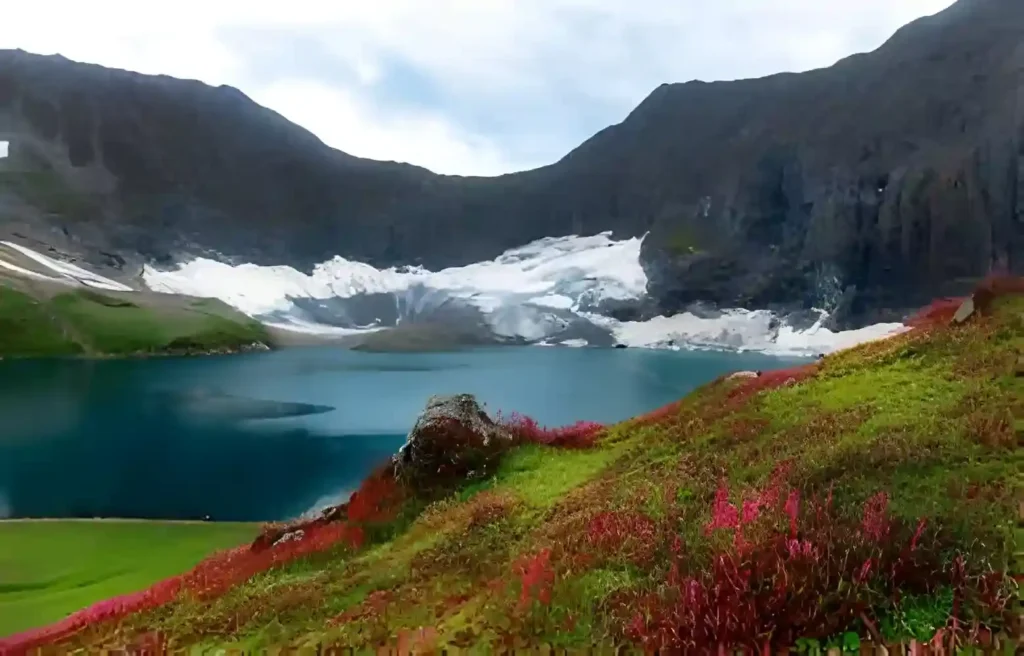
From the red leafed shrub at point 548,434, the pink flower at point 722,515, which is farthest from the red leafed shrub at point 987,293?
the pink flower at point 722,515

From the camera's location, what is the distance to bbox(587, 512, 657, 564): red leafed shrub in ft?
25.9

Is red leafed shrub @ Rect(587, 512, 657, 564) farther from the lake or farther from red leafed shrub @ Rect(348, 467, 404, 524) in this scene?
the lake

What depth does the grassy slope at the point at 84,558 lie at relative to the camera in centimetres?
1980

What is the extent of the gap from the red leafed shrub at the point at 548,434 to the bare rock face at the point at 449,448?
47 centimetres

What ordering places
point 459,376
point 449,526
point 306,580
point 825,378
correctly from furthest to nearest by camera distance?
1. point 459,376
2. point 825,378
3. point 449,526
4. point 306,580

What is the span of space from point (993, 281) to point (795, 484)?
11521mm

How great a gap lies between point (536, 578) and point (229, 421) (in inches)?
2528

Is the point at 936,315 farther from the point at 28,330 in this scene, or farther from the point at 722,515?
the point at 28,330

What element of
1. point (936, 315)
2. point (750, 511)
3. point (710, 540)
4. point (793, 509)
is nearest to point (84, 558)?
point (710, 540)

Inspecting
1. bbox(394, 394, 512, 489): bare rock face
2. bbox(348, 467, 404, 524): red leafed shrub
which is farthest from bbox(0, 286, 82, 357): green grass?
bbox(394, 394, 512, 489): bare rock face

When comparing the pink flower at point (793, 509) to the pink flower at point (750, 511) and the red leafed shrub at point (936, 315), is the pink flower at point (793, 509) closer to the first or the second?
the pink flower at point (750, 511)

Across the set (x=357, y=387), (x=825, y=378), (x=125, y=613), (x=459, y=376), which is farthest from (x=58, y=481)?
(x=459, y=376)

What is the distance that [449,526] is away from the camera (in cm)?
1231

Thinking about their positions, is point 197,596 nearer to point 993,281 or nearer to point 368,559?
point 368,559
